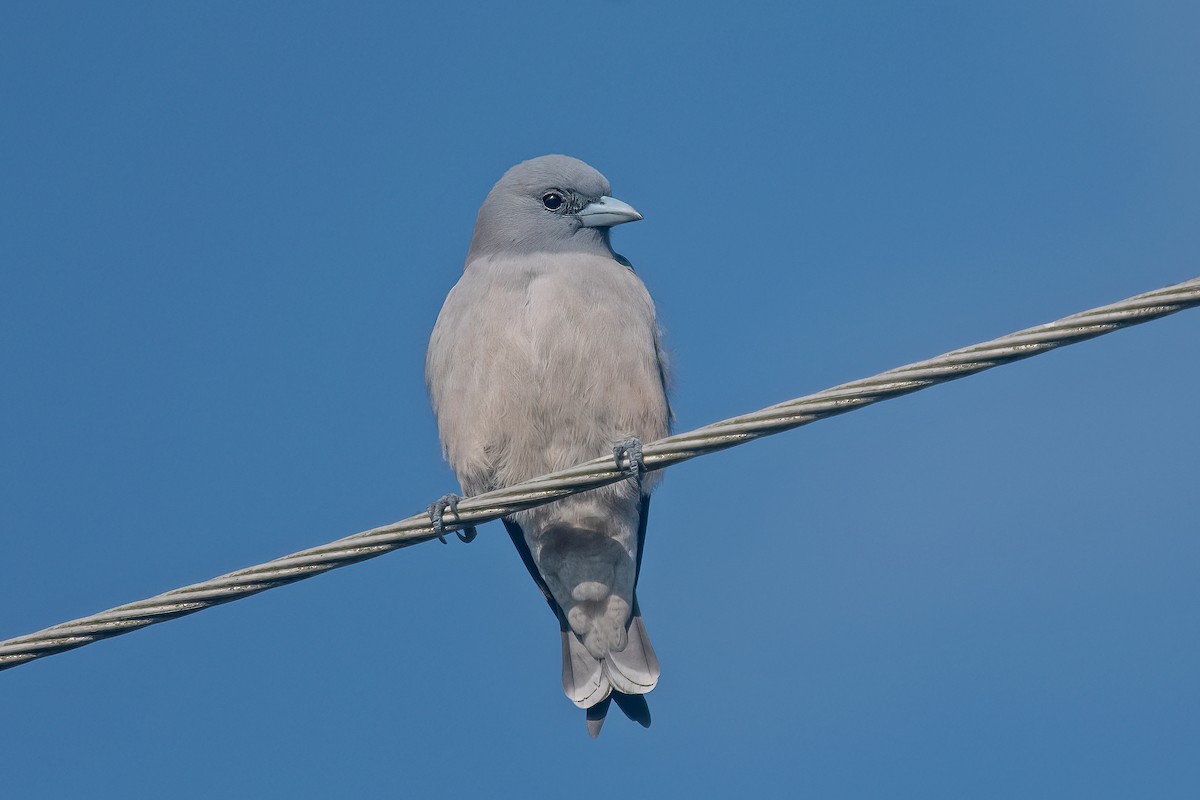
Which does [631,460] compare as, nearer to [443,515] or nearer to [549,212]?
[443,515]

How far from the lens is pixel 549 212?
24.0 feet

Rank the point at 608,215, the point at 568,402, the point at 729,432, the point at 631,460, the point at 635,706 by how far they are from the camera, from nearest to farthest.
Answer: the point at 729,432, the point at 631,460, the point at 568,402, the point at 635,706, the point at 608,215

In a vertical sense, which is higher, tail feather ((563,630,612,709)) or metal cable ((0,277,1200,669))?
metal cable ((0,277,1200,669))

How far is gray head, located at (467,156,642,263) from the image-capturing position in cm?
719

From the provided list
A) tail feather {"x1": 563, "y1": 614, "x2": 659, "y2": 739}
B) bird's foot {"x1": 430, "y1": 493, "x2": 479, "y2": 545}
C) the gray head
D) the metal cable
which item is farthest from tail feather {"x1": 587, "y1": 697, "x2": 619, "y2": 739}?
the metal cable

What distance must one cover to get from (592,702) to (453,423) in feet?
4.97

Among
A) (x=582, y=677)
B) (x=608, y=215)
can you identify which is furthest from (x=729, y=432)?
(x=608, y=215)

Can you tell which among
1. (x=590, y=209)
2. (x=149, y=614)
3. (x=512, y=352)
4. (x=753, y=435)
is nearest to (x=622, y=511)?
(x=512, y=352)

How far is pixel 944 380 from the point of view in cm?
405

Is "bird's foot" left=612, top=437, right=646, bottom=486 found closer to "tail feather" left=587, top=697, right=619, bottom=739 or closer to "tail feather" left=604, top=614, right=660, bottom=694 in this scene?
"tail feather" left=604, top=614, right=660, bottom=694

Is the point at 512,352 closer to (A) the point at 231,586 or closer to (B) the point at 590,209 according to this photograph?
(B) the point at 590,209

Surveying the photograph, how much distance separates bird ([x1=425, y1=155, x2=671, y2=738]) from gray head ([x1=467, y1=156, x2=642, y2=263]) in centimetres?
1

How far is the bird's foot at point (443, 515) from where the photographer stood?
4.58 metres

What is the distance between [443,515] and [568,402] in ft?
4.81
